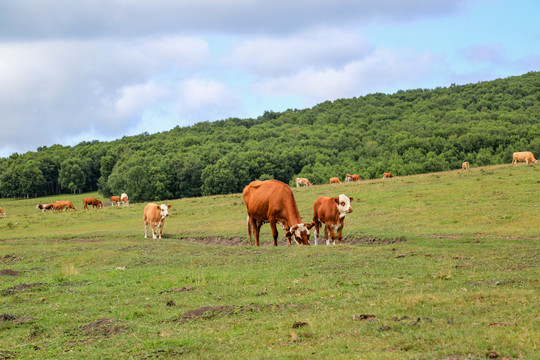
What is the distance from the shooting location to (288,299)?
36.1ft

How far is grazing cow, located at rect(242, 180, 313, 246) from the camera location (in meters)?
21.3

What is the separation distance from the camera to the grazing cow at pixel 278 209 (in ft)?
70.0

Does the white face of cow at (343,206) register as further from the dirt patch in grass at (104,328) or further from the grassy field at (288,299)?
the dirt patch in grass at (104,328)

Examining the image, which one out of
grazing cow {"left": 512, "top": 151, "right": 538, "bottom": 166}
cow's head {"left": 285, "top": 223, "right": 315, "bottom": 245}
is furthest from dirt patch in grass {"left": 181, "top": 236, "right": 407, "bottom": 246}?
grazing cow {"left": 512, "top": 151, "right": 538, "bottom": 166}

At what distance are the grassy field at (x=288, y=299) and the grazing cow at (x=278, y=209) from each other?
6.40 feet

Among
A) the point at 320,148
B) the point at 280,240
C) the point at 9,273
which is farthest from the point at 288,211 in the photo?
the point at 320,148

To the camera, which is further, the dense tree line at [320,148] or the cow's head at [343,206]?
the dense tree line at [320,148]

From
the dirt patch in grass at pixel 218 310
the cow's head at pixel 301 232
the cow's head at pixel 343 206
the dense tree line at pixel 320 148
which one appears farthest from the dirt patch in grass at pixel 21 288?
the dense tree line at pixel 320 148

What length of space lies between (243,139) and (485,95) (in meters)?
64.5

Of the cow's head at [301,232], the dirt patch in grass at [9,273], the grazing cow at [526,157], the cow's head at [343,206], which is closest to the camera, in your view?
the dirt patch in grass at [9,273]

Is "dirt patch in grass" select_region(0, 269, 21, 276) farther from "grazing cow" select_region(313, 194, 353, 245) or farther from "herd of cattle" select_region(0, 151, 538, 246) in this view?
"grazing cow" select_region(313, 194, 353, 245)

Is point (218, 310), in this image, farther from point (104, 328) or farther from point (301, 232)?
point (301, 232)

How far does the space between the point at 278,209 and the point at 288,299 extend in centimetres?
1153

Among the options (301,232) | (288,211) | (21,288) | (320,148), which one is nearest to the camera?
(21,288)
